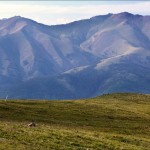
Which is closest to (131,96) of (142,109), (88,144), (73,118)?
(142,109)

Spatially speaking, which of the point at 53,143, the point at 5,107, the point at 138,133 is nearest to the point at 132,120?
the point at 138,133

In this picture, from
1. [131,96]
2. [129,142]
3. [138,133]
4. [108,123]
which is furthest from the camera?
[131,96]

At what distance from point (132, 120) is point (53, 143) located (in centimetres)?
5121

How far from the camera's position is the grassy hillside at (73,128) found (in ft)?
142

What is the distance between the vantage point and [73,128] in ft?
215

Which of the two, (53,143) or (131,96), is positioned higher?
(131,96)

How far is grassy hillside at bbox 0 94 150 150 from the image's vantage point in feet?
142

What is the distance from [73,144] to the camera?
1764 inches

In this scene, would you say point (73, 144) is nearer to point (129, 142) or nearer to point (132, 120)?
point (129, 142)

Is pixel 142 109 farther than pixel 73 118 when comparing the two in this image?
Yes

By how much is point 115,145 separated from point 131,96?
114 meters

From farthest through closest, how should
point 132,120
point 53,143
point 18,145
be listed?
1. point 132,120
2. point 53,143
3. point 18,145

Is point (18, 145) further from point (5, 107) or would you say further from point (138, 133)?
point (5, 107)

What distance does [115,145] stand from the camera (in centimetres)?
4838
